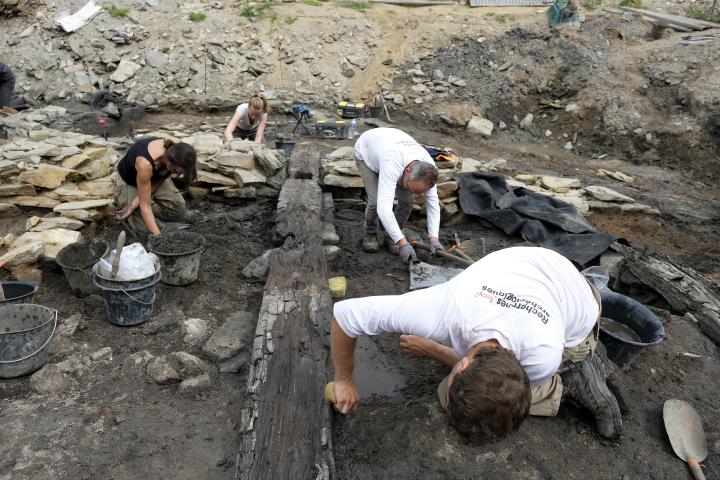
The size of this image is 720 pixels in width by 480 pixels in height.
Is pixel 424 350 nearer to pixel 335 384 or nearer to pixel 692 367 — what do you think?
pixel 335 384

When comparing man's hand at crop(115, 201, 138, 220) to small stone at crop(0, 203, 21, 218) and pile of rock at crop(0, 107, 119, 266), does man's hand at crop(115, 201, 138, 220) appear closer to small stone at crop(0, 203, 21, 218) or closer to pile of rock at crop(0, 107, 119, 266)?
pile of rock at crop(0, 107, 119, 266)

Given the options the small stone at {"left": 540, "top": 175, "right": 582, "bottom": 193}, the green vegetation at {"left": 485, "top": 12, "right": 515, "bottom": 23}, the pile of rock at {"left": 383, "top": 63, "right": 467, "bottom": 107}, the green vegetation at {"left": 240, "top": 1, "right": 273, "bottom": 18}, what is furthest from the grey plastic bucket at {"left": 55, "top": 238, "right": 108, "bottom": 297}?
the green vegetation at {"left": 485, "top": 12, "right": 515, "bottom": 23}

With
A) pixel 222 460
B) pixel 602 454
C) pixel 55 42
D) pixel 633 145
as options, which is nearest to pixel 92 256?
pixel 222 460

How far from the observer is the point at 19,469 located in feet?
7.95

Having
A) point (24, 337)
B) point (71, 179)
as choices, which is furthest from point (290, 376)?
point (71, 179)

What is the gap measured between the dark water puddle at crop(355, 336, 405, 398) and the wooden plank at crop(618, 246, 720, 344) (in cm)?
280

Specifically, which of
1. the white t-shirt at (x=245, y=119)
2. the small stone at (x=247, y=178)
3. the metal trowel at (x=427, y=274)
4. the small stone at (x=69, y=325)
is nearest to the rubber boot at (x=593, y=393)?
the metal trowel at (x=427, y=274)

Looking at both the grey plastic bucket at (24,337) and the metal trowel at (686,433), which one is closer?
the metal trowel at (686,433)

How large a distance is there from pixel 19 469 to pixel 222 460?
41.6 inches

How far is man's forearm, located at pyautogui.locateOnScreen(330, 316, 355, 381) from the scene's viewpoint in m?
2.20

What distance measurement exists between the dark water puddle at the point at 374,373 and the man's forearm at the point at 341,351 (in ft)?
2.71

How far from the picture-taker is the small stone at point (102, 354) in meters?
3.24

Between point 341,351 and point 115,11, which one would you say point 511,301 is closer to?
point 341,351

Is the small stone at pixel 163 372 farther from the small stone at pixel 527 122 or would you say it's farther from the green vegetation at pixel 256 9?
the green vegetation at pixel 256 9
